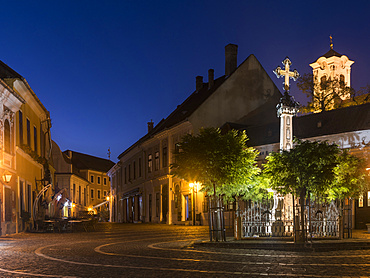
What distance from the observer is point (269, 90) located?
141 feet

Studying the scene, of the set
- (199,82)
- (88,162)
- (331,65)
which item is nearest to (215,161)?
(199,82)

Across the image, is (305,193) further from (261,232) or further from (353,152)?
(353,152)

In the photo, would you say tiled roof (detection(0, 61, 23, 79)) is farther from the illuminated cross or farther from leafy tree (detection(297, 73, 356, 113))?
leafy tree (detection(297, 73, 356, 113))

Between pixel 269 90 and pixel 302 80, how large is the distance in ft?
16.0

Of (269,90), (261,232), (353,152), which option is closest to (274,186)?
(261,232)

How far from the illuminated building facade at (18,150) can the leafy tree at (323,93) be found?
881 inches

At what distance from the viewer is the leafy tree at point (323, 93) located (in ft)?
145

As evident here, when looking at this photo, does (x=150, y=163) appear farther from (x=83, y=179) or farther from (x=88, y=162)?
(x=88, y=162)

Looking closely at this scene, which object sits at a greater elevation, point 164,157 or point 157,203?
point 164,157

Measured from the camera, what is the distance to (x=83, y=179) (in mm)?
78500

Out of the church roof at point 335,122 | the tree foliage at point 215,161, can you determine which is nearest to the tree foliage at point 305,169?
the tree foliage at point 215,161

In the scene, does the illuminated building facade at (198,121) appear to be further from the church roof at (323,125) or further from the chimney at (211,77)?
the church roof at (323,125)

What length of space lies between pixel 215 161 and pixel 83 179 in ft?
206

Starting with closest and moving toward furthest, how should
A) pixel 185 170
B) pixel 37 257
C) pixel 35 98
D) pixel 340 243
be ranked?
pixel 37 257
pixel 340 243
pixel 185 170
pixel 35 98
